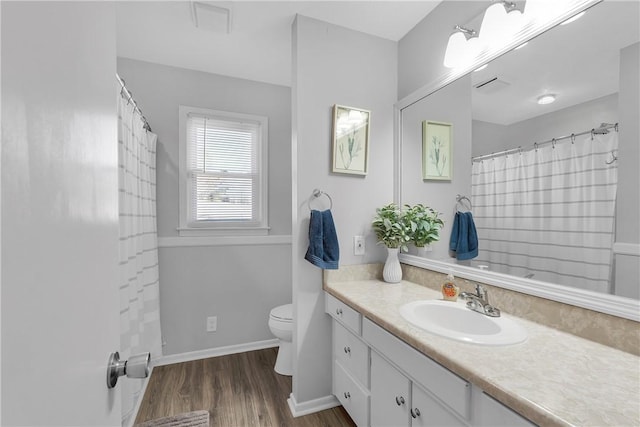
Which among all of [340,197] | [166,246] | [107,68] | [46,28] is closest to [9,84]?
[46,28]

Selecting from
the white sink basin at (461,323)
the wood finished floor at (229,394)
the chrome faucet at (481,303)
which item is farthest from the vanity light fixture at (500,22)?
the wood finished floor at (229,394)

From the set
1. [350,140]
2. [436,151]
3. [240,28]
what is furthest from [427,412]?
[240,28]

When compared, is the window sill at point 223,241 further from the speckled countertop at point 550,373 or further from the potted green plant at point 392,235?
the speckled countertop at point 550,373

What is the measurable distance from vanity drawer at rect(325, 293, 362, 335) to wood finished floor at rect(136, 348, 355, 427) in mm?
656

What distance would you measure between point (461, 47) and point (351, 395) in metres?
2.02

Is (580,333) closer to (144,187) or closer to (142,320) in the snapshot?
(142,320)

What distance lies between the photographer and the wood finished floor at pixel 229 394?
5.82ft

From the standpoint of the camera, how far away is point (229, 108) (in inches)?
104

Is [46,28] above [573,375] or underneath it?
above

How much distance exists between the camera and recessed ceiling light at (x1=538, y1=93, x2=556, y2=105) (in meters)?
1.20

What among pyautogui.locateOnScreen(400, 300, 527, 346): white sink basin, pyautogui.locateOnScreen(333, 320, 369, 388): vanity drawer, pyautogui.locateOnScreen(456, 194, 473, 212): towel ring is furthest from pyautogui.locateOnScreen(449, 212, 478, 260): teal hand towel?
pyautogui.locateOnScreen(333, 320, 369, 388): vanity drawer

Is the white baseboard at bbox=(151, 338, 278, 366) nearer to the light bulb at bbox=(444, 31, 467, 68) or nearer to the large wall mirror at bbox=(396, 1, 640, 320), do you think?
the large wall mirror at bbox=(396, 1, 640, 320)

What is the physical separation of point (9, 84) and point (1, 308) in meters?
0.22

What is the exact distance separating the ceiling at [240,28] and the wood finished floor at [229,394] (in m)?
2.51
